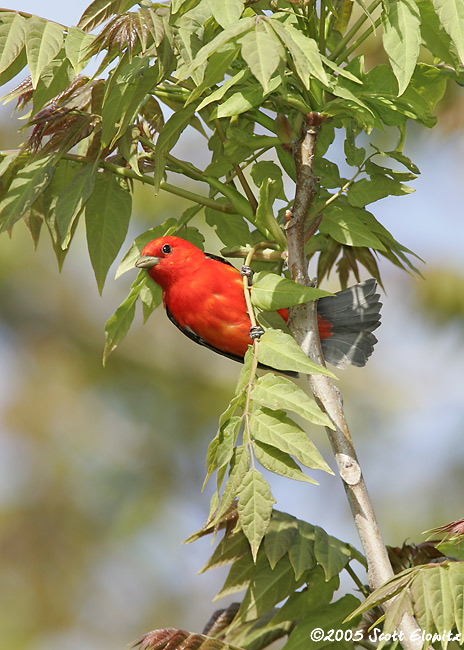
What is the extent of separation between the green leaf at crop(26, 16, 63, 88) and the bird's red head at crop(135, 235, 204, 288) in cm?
80

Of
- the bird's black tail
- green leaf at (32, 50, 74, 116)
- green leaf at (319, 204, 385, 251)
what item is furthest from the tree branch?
the bird's black tail

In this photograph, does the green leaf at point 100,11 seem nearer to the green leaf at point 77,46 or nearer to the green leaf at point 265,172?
the green leaf at point 77,46

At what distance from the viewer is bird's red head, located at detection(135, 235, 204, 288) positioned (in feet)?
8.56

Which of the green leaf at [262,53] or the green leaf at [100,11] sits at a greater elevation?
the green leaf at [100,11]

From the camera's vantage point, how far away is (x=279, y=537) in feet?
7.05

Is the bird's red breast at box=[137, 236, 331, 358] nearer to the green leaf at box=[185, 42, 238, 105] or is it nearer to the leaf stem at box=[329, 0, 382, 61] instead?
the leaf stem at box=[329, 0, 382, 61]

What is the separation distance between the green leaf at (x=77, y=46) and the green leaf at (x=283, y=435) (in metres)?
0.99

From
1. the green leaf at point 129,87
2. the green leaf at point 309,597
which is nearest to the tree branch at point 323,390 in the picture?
the green leaf at point 309,597

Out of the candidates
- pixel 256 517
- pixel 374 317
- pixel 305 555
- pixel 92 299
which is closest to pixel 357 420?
pixel 92 299

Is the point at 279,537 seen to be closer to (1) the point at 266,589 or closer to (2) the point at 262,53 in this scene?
(1) the point at 266,589

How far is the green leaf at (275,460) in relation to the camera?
66.5 inches

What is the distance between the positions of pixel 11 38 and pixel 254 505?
1296mm

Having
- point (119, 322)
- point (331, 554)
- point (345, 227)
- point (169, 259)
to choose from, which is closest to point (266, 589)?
point (331, 554)

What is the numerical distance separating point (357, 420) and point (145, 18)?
24.4 ft
